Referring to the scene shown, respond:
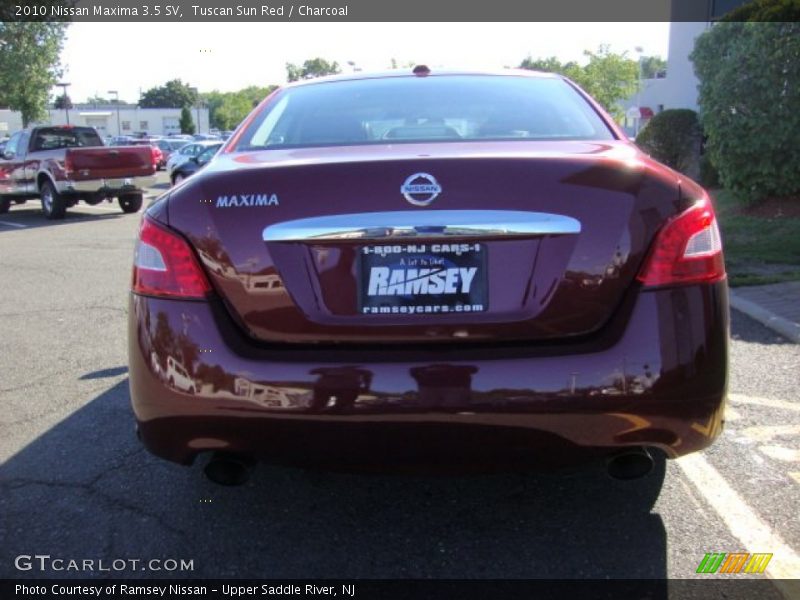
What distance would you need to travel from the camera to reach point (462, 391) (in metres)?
2.14

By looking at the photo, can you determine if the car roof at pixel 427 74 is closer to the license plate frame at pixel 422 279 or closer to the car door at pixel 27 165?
the license plate frame at pixel 422 279

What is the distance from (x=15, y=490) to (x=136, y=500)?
1.78 ft

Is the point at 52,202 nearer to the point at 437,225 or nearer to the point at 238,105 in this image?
the point at 437,225

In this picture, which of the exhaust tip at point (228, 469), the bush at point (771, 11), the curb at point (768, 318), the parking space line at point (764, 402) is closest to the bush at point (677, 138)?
the bush at point (771, 11)

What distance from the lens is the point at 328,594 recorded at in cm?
245

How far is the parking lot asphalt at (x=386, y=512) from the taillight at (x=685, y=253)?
0.82 m

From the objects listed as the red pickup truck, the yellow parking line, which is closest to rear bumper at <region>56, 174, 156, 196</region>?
the red pickup truck

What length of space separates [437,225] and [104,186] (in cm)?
1436

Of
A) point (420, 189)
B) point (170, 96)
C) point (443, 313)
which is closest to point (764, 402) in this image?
point (443, 313)

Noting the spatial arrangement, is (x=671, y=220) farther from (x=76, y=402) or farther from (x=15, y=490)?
(x=76, y=402)

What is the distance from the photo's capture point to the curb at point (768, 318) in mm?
5254

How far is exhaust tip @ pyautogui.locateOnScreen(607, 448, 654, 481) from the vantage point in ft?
7.63

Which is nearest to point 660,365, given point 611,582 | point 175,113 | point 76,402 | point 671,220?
point 671,220

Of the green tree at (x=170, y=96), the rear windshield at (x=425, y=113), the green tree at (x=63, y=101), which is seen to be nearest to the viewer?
the rear windshield at (x=425, y=113)
